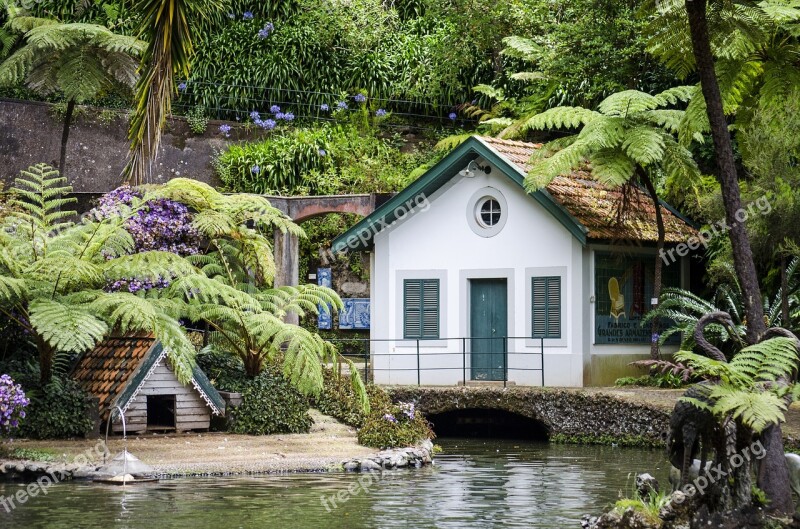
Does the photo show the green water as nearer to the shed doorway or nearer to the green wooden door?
the shed doorway

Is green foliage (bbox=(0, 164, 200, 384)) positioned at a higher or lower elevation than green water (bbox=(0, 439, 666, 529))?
higher

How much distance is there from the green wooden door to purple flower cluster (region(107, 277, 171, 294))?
692 cm

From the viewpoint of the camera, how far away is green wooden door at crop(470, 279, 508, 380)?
24828mm

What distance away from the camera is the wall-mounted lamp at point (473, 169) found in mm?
24906

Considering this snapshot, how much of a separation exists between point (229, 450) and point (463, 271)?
27.6 ft

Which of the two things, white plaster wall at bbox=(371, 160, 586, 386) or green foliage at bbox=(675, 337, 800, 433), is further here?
white plaster wall at bbox=(371, 160, 586, 386)

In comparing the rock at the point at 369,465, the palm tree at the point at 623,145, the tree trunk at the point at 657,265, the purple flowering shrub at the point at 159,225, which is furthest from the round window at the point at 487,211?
the rock at the point at 369,465

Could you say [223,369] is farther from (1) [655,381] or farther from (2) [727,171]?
(2) [727,171]

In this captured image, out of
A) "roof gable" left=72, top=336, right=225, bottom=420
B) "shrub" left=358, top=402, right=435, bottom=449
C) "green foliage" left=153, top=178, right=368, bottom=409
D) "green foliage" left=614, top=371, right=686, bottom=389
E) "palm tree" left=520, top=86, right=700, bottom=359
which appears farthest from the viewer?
"green foliage" left=614, top=371, right=686, bottom=389

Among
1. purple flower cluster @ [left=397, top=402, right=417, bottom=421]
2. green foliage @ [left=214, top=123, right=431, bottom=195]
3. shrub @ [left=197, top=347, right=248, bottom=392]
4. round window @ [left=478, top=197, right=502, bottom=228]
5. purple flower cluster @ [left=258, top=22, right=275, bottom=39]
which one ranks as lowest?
purple flower cluster @ [left=397, top=402, right=417, bottom=421]

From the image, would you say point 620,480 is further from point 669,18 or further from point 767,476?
point 669,18

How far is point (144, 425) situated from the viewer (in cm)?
1931

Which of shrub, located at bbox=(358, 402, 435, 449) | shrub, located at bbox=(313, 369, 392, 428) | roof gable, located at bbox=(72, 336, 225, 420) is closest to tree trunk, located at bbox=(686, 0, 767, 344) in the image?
shrub, located at bbox=(358, 402, 435, 449)

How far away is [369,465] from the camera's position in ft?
57.4
